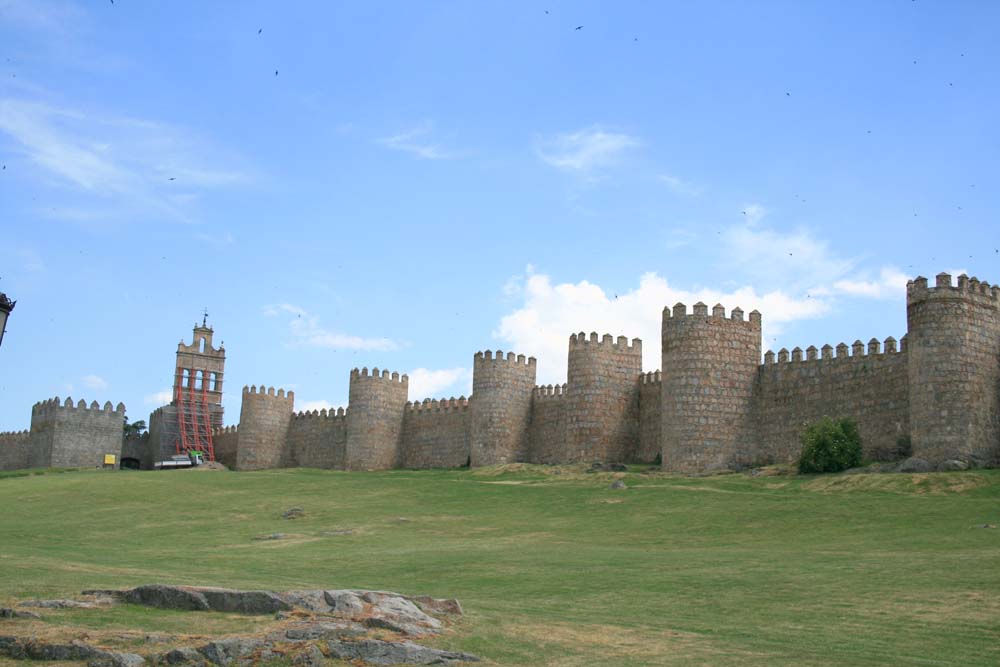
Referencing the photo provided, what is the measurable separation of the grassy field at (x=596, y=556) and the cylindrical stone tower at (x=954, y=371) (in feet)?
8.92

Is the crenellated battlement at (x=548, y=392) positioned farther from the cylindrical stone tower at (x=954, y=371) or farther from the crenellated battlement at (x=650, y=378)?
the cylindrical stone tower at (x=954, y=371)

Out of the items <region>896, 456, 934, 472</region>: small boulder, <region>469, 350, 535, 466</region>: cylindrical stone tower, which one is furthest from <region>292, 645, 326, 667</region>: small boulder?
<region>469, 350, 535, 466</region>: cylindrical stone tower

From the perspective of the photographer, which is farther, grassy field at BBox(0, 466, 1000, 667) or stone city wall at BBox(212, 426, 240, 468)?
stone city wall at BBox(212, 426, 240, 468)

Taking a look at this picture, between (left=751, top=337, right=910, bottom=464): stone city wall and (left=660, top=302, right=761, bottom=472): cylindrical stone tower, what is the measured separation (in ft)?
2.20

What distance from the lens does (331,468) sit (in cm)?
5922

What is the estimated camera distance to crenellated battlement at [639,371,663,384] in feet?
152

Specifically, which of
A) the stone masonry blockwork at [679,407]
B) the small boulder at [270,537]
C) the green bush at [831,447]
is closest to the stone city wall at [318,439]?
the stone masonry blockwork at [679,407]

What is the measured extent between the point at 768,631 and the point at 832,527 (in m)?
12.0

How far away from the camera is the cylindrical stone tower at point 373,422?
55.6 m

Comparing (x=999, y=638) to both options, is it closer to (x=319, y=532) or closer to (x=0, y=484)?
(x=319, y=532)

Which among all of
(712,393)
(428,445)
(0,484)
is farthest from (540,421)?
(0,484)

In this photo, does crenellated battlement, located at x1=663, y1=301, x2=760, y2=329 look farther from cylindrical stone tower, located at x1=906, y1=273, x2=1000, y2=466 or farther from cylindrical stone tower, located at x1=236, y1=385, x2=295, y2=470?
cylindrical stone tower, located at x1=236, y1=385, x2=295, y2=470

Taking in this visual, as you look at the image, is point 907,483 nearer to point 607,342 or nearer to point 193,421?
point 607,342

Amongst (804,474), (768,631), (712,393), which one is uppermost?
(712,393)
